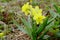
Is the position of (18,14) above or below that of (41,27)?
below

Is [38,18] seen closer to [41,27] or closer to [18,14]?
[41,27]

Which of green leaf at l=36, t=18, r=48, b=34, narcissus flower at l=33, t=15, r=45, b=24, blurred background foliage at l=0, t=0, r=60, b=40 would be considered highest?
narcissus flower at l=33, t=15, r=45, b=24

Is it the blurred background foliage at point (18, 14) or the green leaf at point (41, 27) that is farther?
the blurred background foliage at point (18, 14)

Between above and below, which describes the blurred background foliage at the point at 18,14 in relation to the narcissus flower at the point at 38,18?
below

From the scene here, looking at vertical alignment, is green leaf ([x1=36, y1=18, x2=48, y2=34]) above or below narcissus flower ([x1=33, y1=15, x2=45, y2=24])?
below

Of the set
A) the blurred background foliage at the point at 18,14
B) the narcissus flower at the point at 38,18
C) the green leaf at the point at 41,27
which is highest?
the narcissus flower at the point at 38,18

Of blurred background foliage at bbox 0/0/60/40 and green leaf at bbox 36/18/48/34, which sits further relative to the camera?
blurred background foliage at bbox 0/0/60/40

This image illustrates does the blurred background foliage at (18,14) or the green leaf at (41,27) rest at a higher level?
→ the green leaf at (41,27)

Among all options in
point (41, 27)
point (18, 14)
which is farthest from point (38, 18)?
point (18, 14)

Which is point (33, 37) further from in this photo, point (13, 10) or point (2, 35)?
point (13, 10)

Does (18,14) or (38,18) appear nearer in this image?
(38,18)

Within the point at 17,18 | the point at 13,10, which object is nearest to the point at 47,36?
the point at 17,18
